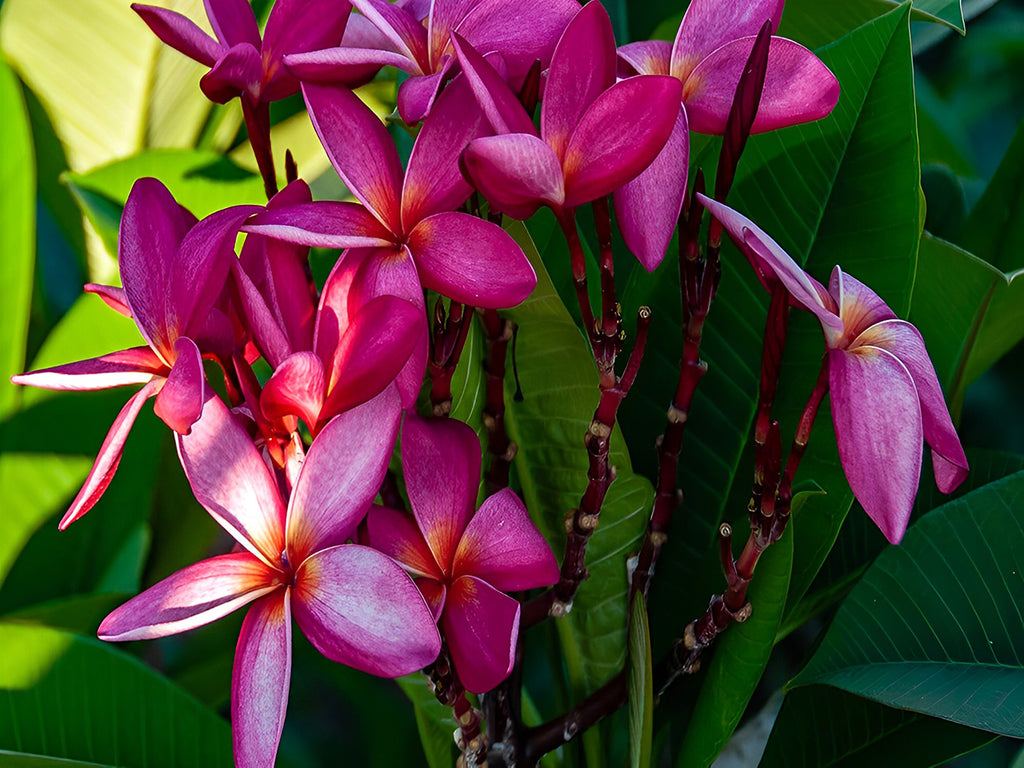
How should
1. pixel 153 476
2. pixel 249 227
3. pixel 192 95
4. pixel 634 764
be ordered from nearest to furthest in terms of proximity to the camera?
1. pixel 249 227
2. pixel 634 764
3. pixel 153 476
4. pixel 192 95

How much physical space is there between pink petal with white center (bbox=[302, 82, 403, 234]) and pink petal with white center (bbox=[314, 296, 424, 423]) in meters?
0.04

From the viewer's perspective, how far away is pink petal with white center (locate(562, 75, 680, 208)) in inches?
10.7

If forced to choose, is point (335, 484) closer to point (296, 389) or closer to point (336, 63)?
point (296, 389)

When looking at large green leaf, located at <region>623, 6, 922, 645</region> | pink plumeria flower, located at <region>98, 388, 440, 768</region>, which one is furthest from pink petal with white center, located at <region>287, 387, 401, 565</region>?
large green leaf, located at <region>623, 6, 922, 645</region>

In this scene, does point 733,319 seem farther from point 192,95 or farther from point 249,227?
point 192,95

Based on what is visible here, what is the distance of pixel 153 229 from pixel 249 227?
0.17 feet

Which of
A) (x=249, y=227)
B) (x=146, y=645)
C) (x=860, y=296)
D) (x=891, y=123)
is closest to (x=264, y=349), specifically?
(x=249, y=227)

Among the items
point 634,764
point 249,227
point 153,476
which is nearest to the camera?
point 249,227

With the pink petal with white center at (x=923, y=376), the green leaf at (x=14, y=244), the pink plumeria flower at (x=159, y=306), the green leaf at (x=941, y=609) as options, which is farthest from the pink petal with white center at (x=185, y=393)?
the green leaf at (x=14, y=244)

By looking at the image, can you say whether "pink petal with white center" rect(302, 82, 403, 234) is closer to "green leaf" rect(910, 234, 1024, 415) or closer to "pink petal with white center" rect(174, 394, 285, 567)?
"pink petal with white center" rect(174, 394, 285, 567)

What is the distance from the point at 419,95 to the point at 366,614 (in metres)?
0.17

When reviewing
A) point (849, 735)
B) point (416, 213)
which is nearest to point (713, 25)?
point (416, 213)

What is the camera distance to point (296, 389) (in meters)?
0.28

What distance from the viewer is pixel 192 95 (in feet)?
2.54
